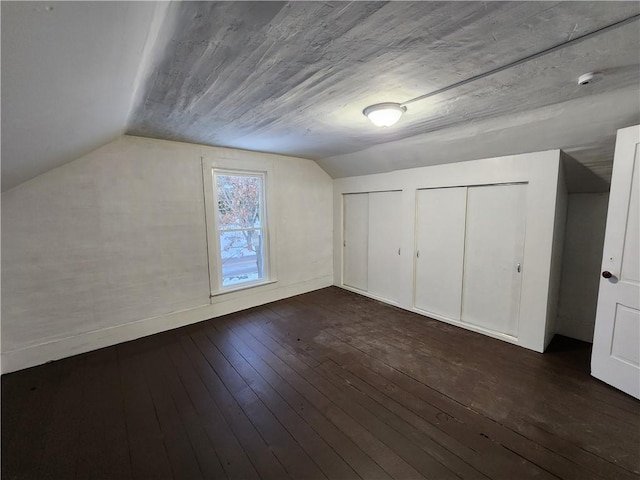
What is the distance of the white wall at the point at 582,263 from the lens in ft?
9.35

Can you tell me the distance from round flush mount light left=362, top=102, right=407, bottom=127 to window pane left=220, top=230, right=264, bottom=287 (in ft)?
Answer: 8.40

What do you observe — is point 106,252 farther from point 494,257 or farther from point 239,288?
point 494,257

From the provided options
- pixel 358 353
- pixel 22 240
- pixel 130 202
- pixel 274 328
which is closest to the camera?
pixel 22 240

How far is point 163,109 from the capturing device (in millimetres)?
2184

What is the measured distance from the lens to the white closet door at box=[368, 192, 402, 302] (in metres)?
4.03

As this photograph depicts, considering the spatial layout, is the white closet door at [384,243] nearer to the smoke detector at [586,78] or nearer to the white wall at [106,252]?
the white wall at [106,252]

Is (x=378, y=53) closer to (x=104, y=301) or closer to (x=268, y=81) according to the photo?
(x=268, y=81)

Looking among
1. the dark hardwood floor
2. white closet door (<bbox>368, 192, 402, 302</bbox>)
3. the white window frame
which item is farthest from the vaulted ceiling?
the dark hardwood floor

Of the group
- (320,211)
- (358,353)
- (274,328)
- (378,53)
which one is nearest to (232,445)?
(358,353)

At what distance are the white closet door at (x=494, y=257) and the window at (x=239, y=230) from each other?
114 inches

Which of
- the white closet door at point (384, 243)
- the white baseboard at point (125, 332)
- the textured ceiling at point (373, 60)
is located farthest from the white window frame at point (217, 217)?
the white closet door at point (384, 243)

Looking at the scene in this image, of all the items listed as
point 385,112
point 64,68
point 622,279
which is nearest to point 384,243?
point 385,112

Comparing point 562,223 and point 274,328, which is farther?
point 274,328

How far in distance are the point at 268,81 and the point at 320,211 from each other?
3143 millimetres
